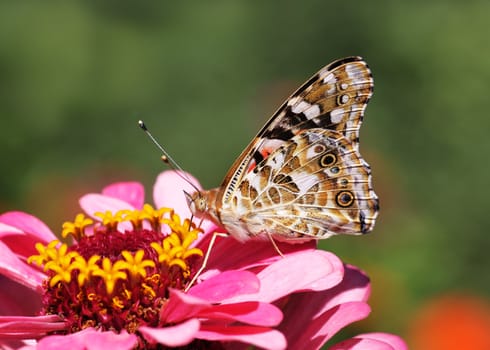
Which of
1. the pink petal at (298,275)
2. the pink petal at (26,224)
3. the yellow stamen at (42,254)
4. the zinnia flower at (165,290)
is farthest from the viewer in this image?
the pink petal at (26,224)

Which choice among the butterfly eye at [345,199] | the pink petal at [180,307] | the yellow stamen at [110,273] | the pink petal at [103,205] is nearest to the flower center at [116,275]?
the yellow stamen at [110,273]

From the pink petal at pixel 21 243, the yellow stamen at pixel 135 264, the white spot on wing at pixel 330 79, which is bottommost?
the yellow stamen at pixel 135 264

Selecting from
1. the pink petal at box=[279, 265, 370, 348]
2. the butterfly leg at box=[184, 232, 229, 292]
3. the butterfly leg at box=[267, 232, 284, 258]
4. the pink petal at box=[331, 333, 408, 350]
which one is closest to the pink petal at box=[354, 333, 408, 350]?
the pink petal at box=[331, 333, 408, 350]

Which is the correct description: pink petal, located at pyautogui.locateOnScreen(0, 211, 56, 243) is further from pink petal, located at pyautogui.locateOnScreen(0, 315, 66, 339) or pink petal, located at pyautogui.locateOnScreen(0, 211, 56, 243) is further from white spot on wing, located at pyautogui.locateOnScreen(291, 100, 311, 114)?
white spot on wing, located at pyautogui.locateOnScreen(291, 100, 311, 114)

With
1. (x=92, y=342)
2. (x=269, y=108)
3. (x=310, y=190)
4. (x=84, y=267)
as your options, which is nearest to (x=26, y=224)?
(x=84, y=267)

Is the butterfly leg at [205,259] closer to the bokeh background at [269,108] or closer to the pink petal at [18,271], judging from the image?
the pink petal at [18,271]

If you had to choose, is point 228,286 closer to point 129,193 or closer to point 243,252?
point 243,252

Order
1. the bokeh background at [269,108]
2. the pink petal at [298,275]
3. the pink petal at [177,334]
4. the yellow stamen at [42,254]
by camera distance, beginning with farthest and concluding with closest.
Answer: the bokeh background at [269,108], the yellow stamen at [42,254], the pink petal at [298,275], the pink petal at [177,334]

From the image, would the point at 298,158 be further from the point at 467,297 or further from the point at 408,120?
the point at 408,120
